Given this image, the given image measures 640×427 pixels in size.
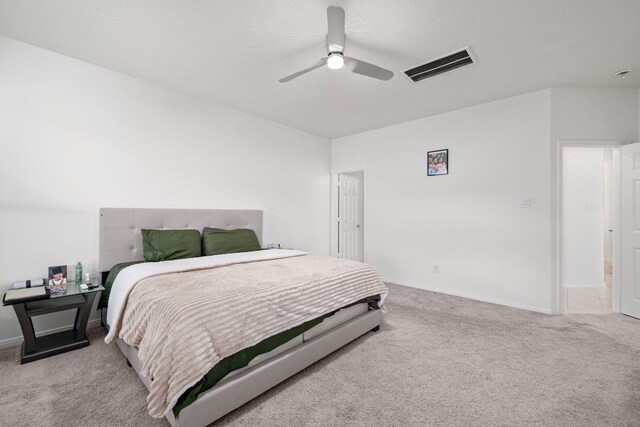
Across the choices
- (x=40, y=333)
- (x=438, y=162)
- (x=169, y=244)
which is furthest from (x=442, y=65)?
(x=40, y=333)

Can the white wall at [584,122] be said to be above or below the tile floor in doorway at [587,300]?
above

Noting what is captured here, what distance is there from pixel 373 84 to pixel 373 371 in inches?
116

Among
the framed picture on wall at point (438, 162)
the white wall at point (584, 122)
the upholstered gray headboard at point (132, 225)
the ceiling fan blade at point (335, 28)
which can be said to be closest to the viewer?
the ceiling fan blade at point (335, 28)

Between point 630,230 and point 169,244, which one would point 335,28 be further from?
point 630,230

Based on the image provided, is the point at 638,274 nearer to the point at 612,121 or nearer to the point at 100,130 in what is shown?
the point at 612,121

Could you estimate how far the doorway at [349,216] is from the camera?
5.76m

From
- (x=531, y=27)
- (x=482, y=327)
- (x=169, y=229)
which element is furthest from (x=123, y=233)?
(x=531, y=27)

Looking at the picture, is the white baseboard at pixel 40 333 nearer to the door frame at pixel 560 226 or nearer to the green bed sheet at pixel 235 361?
the green bed sheet at pixel 235 361

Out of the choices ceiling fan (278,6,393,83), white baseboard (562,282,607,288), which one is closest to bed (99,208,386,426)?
ceiling fan (278,6,393,83)

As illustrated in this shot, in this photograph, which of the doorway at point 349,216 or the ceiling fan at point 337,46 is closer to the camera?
the ceiling fan at point 337,46

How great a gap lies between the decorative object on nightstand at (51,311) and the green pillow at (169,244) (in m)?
0.56

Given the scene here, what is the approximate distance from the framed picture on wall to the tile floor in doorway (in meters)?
2.31

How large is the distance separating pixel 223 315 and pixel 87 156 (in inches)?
98.4

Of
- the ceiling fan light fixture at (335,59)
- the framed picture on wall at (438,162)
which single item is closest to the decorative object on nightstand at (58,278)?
the ceiling fan light fixture at (335,59)
